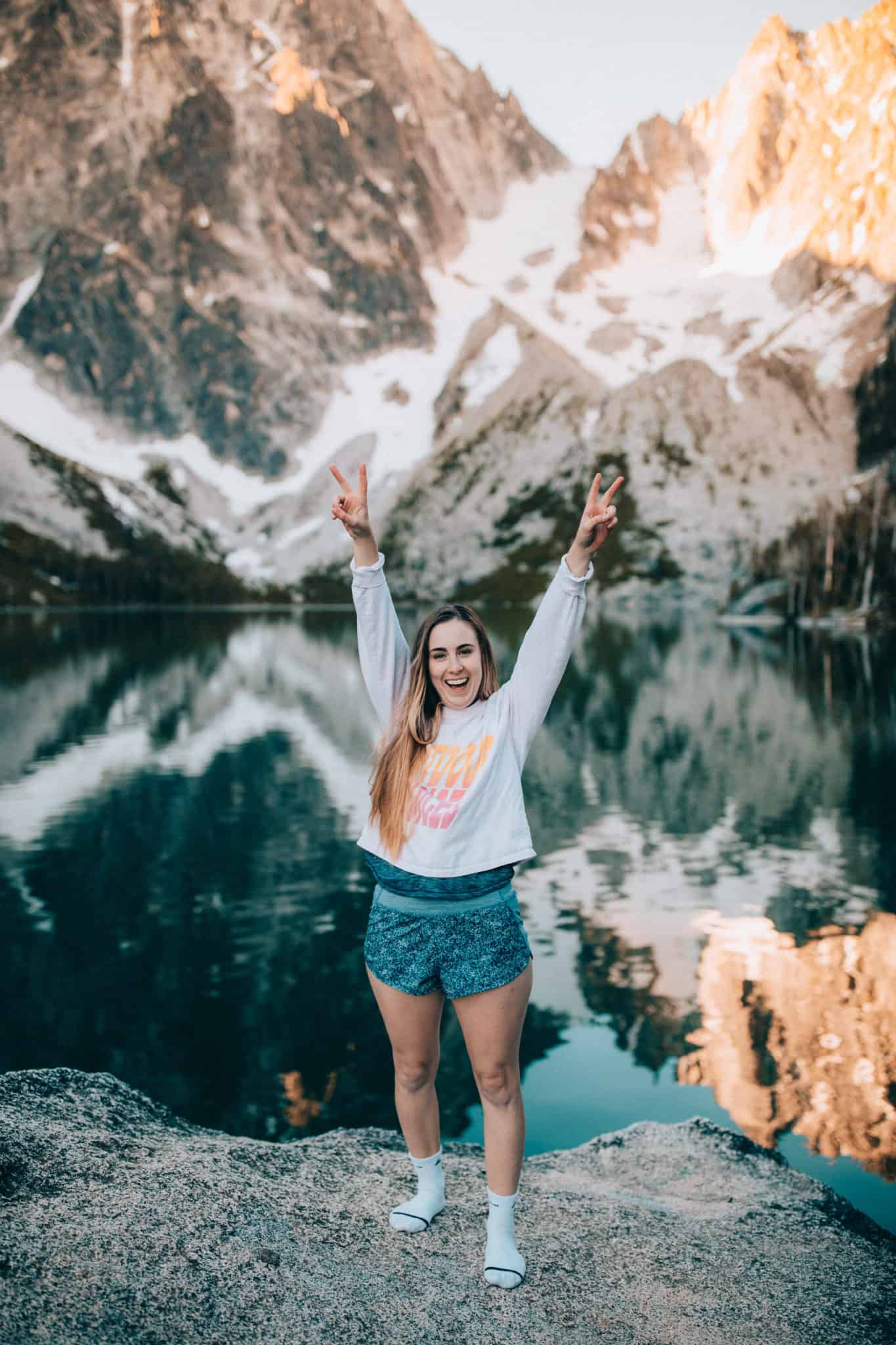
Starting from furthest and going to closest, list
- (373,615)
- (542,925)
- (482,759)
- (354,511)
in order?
(542,925) → (373,615) → (354,511) → (482,759)

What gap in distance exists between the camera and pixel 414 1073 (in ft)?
19.0

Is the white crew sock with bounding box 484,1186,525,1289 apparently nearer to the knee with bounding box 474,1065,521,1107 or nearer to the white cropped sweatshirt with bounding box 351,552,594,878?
the knee with bounding box 474,1065,521,1107

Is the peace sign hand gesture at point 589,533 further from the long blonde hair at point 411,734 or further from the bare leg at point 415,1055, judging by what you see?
the bare leg at point 415,1055

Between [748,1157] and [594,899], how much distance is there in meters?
8.36

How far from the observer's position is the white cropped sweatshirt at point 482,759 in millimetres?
5508

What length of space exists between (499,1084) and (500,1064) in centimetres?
12

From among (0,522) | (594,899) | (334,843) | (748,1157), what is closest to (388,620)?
(748,1157)

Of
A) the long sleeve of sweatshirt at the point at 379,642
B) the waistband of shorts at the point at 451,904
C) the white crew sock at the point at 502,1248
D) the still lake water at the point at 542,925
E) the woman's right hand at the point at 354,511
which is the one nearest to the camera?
the white crew sock at the point at 502,1248

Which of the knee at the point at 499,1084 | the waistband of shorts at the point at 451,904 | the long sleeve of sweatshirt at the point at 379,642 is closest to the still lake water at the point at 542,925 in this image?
the knee at the point at 499,1084

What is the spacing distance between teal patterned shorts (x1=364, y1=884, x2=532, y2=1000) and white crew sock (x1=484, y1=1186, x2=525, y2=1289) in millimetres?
1164

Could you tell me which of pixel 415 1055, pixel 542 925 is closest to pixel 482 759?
pixel 415 1055

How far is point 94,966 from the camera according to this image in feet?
42.5

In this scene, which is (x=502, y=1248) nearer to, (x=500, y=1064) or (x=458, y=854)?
(x=500, y=1064)

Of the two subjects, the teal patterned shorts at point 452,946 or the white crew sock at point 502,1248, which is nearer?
the white crew sock at point 502,1248
